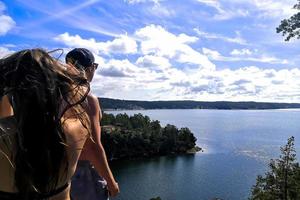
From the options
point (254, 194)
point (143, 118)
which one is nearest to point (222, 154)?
point (143, 118)

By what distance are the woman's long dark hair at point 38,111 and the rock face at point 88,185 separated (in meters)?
1.48

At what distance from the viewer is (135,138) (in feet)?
284

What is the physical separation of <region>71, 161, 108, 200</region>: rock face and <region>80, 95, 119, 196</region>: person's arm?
0.40 ft

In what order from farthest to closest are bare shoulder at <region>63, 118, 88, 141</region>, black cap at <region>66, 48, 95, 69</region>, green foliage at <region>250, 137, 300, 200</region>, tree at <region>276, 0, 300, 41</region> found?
green foliage at <region>250, 137, 300, 200</region>
tree at <region>276, 0, 300, 41</region>
black cap at <region>66, 48, 95, 69</region>
bare shoulder at <region>63, 118, 88, 141</region>

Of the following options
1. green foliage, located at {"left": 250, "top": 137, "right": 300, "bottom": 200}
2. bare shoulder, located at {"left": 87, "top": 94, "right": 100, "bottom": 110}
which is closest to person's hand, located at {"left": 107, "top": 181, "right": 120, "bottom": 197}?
bare shoulder, located at {"left": 87, "top": 94, "right": 100, "bottom": 110}

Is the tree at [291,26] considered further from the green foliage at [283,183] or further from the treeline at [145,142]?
the treeline at [145,142]

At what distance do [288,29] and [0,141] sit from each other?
8.70m

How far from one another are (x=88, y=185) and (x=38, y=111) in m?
1.67

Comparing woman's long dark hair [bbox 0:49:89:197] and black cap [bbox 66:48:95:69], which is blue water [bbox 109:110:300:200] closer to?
black cap [bbox 66:48:95:69]

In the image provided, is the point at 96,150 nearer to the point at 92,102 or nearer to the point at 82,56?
the point at 92,102

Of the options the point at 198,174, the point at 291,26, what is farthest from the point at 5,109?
the point at 198,174

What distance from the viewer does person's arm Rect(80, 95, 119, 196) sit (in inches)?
115

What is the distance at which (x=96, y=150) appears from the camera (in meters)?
2.91

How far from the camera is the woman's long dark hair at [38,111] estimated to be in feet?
5.37
